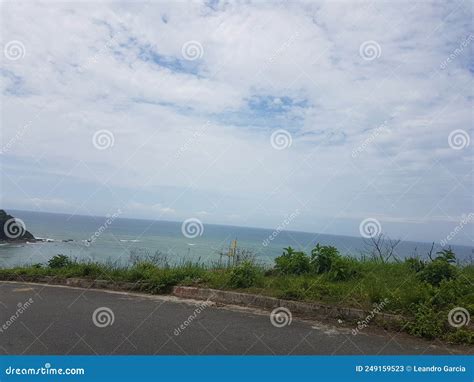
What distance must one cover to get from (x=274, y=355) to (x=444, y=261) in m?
3.99

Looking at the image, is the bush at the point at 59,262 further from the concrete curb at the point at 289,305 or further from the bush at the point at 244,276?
the bush at the point at 244,276

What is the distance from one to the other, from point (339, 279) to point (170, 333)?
353cm

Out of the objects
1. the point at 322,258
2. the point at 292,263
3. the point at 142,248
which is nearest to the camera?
the point at 322,258

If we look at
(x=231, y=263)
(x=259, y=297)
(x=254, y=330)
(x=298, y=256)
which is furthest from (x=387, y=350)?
(x=231, y=263)

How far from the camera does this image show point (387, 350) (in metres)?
4.68

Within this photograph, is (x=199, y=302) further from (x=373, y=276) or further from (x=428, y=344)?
(x=428, y=344)

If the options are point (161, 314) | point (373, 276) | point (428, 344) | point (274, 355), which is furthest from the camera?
point (373, 276)

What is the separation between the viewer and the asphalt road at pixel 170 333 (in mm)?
4633

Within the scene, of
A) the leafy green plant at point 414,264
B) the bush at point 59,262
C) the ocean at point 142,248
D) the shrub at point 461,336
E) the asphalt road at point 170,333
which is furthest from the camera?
the bush at point 59,262

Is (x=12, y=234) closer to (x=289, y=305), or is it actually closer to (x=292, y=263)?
(x=292, y=263)

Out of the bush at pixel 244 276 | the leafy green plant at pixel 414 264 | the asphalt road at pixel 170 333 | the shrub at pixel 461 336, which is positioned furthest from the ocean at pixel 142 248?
the shrub at pixel 461 336

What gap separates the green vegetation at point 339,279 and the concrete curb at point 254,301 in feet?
0.39

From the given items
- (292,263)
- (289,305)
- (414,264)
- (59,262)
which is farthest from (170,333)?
(59,262)

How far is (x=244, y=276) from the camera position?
7430 millimetres
